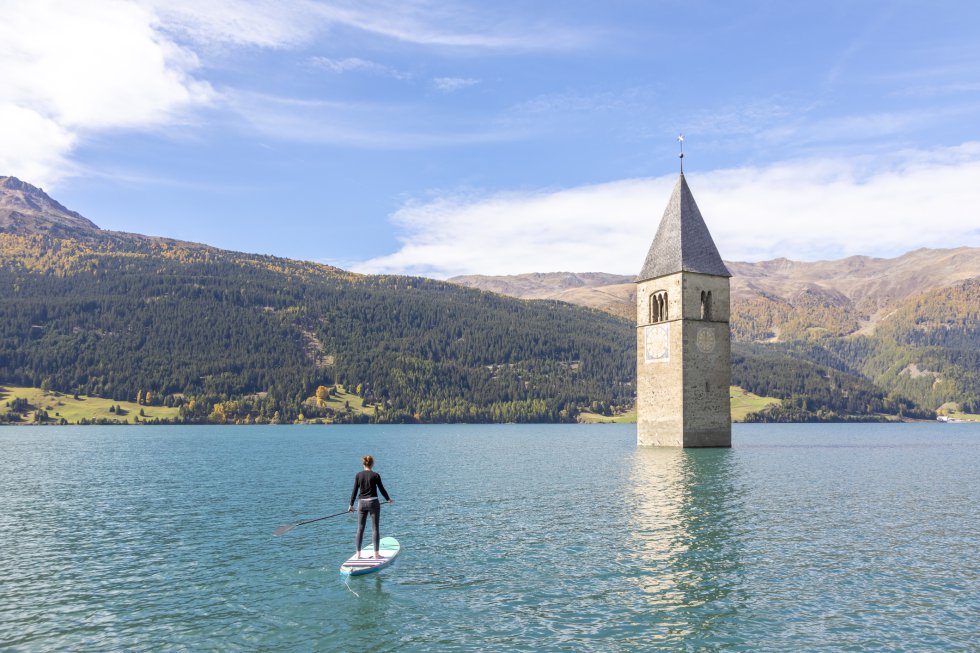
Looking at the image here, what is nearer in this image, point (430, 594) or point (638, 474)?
point (430, 594)

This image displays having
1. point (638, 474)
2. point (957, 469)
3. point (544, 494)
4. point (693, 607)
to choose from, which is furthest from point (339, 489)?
point (957, 469)

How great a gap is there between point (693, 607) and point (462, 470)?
4933cm

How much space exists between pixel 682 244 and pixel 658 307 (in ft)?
24.8

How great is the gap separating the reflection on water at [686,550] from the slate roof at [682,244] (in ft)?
101

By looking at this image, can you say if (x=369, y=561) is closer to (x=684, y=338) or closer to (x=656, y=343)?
(x=684, y=338)

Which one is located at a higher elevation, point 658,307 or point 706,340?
point 658,307

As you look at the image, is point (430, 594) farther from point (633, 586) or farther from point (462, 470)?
point (462, 470)

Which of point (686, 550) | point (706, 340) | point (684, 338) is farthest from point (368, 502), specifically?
point (706, 340)

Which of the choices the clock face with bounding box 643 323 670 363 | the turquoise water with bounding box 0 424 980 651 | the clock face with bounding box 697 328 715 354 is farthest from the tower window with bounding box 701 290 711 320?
the turquoise water with bounding box 0 424 980 651

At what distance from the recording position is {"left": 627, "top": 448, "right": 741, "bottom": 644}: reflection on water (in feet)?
73.7

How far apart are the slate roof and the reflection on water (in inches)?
1217

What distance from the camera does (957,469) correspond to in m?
76.4

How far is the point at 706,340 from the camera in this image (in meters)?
84.9

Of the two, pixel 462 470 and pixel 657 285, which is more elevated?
pixel 657 285
